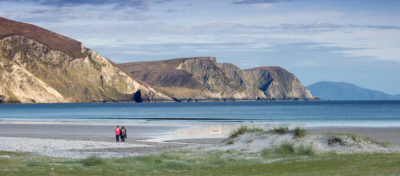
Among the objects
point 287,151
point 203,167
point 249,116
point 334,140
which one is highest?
point 334,140

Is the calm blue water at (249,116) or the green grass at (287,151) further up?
the green grass at (287,151)

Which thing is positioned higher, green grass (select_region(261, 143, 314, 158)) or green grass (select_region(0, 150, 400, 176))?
green grass (select_region(0, 150, 400, 176))

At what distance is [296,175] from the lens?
15.1 m

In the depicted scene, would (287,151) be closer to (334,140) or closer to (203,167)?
(334,140)

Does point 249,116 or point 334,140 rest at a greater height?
point 334,140

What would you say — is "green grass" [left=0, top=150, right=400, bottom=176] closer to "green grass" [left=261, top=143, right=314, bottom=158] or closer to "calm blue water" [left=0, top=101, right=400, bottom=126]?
"green grass" [left=261, top=143, right=314, bottom=158]

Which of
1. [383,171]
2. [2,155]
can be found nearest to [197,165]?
[383,171]

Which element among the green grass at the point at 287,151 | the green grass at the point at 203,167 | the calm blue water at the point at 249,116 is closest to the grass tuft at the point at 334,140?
the green grass at the point at 287,151

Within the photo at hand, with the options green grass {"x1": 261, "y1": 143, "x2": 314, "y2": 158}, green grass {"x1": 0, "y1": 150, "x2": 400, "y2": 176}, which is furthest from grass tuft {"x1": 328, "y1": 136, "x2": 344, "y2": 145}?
green grass {"x1": 0, "y1": 150, "x2": 400, "y2": 176}

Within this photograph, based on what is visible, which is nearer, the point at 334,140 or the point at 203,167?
the point at 203,167

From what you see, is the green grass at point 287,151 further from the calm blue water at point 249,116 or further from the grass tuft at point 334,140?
the calm blue water at point 249,116

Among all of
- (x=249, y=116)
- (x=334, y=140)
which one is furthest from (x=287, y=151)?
(x=249, y=116)

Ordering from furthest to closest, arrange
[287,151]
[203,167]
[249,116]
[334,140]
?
1. [249,116]
2. [334,140]
3. [287,151]
4. [203,167]

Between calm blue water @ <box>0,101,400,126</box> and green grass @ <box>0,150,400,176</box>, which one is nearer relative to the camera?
green grass @ <box>0,150,400,176</box>
